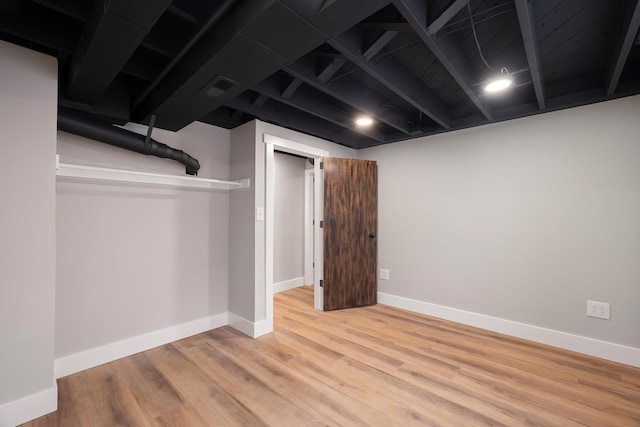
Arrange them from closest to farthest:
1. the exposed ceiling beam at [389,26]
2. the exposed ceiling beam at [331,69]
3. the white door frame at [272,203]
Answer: the exposed ceiling beam at [389,26]
the exposed ceiling beam at [331,69]
the white door frame at [272,203]

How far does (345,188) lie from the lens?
3717 millimetres

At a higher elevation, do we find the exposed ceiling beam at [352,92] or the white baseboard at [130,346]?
the exposed ceiling beam at [352,92]

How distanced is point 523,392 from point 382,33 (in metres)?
2.61

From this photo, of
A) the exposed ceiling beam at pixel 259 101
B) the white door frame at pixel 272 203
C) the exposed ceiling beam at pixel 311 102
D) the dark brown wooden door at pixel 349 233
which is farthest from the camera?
the dark brown wooden door at pixel 349 233

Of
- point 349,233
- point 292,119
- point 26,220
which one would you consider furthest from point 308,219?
point 26,220

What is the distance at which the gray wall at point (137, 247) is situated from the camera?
221 centimetres

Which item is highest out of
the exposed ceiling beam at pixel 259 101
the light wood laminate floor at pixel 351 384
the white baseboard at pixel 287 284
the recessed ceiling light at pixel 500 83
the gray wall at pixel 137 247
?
the exposed ceiling beam at pixel 259 101

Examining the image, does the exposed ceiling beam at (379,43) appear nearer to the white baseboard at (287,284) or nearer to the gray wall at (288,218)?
the gray wall at (288,218)

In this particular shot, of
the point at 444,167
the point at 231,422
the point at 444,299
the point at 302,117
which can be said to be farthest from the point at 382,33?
the point at 444,299

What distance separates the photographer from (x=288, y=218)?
4.73m

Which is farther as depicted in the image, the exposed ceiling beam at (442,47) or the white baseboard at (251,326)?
the white baseboard at (251,326)

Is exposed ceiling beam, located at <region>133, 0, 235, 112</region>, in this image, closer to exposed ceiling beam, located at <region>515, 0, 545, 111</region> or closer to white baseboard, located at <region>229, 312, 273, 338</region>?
exposed ceiling beam, located at <region>515, 0, 545, 111</region>

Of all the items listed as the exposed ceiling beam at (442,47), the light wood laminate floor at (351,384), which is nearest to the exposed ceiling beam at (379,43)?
the exposed ceiling beam at (442,47)

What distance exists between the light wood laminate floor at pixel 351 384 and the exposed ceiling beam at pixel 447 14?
2295mm
